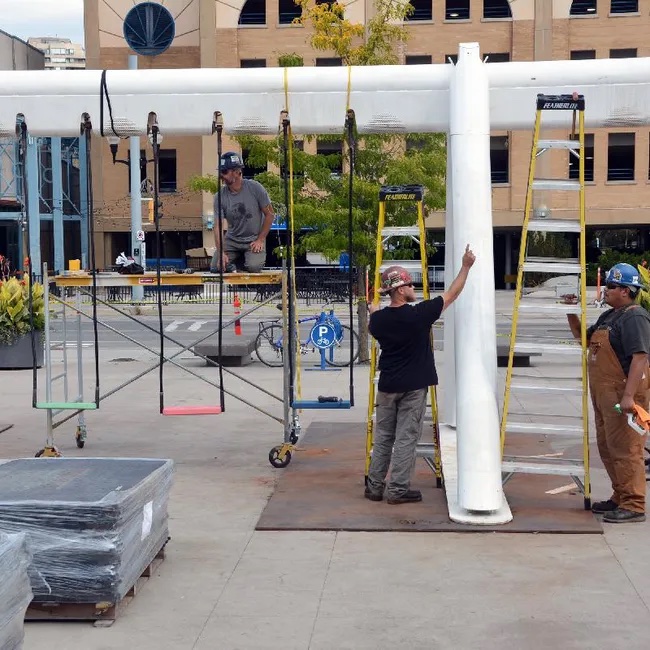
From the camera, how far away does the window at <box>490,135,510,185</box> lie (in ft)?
167

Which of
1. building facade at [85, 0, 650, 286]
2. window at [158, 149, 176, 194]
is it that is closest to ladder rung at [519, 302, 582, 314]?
building facade at [85, 0, 650, 286]

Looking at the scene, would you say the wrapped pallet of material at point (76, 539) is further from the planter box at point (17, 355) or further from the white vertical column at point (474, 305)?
the planter box at point (17, 355)

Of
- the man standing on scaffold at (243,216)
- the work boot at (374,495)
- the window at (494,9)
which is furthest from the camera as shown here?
the window at (494,9)

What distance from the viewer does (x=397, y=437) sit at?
30.8 feet

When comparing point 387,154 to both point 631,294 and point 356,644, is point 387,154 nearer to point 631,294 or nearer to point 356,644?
point 631,294

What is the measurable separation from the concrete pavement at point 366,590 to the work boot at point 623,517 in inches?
3.7

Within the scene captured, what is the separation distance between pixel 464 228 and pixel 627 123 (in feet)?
6.91

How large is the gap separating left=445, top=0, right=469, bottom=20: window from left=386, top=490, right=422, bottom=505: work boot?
44.5 m

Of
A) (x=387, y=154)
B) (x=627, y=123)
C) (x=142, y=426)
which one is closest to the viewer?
(x=627, y=123)

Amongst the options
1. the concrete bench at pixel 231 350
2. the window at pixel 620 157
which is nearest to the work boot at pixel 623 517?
the concrete bench at pixel 231 350

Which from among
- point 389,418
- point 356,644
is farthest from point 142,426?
point 356,644

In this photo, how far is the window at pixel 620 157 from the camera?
4981 cm

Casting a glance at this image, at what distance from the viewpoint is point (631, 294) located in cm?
894

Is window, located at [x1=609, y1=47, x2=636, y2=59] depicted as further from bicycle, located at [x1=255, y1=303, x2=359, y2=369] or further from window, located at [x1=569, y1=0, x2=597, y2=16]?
bicycle, located at [x1=255, y1=303, x2=359, y2=369]
